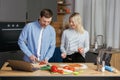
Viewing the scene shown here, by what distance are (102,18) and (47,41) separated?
201 cm

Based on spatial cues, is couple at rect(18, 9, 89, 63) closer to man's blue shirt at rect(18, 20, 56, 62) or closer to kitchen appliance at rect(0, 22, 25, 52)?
man's blue shirt at rect(18, 20, 56, 62)

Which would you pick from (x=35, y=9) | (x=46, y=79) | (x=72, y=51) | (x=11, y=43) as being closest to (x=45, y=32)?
(x=72, y=51)

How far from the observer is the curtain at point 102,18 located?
4984 millimetres

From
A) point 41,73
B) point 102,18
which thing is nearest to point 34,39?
point 41,73

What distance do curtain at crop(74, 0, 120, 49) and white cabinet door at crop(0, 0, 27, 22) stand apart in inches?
42.6

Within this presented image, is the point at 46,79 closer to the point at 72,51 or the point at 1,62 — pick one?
the point at 72,51

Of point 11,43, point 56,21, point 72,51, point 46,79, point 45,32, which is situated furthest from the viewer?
point 56,21

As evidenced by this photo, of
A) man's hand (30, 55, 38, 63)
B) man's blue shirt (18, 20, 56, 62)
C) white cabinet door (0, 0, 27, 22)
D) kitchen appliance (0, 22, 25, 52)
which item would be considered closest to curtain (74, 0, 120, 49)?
white cabinet door (0, 0, 27, 22)

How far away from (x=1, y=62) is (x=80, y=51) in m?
1.40

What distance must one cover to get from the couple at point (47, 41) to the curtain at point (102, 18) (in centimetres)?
142

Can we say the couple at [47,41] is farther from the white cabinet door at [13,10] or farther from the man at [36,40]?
the white cabinet door at [13,10]

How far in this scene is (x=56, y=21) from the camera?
4.96 meters

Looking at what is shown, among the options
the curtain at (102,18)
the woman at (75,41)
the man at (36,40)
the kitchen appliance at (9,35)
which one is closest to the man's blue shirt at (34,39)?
the man at (36,40)

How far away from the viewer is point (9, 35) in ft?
13.8
